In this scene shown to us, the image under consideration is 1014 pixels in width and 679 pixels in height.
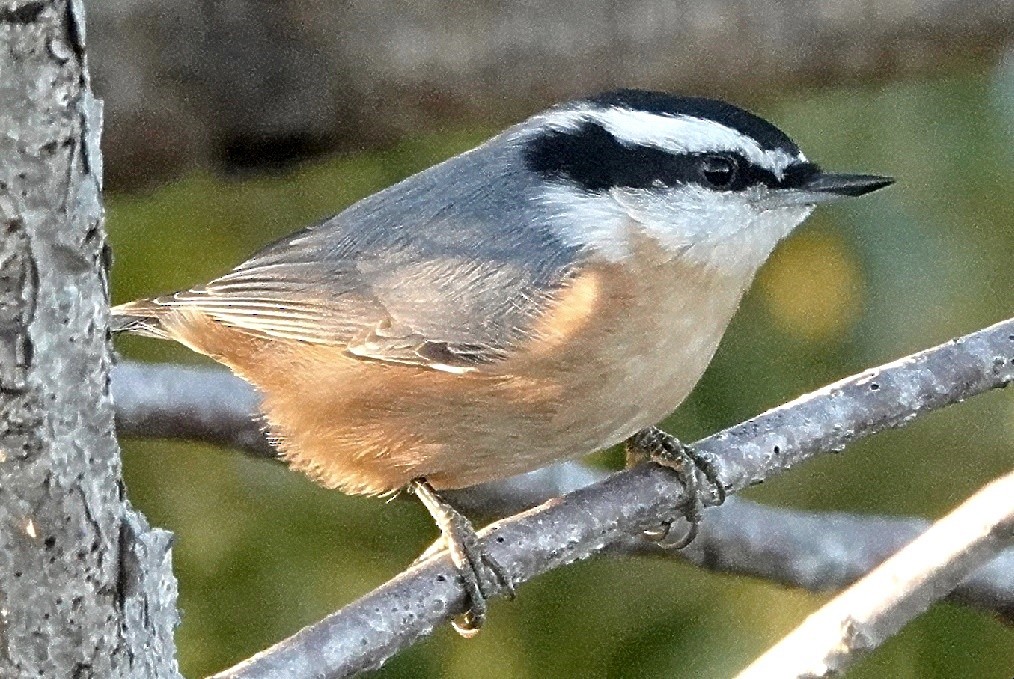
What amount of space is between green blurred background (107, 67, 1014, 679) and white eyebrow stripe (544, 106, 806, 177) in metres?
0.38

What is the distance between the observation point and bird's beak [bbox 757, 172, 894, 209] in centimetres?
185

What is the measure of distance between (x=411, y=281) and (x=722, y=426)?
1.78 ft

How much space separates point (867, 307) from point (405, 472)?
31.0 inches

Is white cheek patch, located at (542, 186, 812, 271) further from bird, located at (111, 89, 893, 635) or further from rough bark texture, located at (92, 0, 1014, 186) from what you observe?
rough bark texture, located at (92, 0, 1014, 186)

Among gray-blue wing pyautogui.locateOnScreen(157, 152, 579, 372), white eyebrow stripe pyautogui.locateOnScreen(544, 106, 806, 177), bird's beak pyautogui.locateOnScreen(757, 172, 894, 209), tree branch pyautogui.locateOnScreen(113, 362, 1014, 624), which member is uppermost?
white eyebrow stripe pyautogui.locateOnScreen(544, 106, 806, 177)

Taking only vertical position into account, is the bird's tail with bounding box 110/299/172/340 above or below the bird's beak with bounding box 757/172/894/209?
below

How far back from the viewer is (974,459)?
7.13 feet

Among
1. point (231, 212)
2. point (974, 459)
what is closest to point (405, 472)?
point (231, 212)

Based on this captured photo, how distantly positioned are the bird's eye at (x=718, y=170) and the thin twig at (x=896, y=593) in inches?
22.0

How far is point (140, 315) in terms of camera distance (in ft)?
6.78

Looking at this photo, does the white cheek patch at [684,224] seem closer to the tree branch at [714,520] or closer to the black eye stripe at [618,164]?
the black eye stripe at [618,164]

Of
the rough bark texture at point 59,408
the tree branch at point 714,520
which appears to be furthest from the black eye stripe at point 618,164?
the rough bark texture at point 59,408

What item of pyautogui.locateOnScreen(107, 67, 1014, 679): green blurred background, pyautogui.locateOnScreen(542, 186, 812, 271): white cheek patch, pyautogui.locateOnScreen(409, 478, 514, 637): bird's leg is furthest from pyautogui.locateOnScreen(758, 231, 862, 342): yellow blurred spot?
pyautogui.locateOnScreen(409, 478, 514, 637): bird's leg

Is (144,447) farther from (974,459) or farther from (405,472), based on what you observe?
(974,459)
